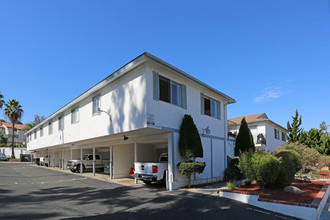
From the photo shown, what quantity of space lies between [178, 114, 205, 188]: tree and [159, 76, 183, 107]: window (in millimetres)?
1193

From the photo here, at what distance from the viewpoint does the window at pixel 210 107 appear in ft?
46.1

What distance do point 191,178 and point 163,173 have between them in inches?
68.1

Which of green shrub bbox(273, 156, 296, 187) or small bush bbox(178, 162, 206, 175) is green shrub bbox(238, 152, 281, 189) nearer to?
green shrub bbox(273, 156, 296, 187)

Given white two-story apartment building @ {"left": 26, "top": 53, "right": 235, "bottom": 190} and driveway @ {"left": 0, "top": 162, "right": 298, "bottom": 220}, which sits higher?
white two-story apartment building @ {"left": 26, "top": 53, "right": 235, "bottom": 190}

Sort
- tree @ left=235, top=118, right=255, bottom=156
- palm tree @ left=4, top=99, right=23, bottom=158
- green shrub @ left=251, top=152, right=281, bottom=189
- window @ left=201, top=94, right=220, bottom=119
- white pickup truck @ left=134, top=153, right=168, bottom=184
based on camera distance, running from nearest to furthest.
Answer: green shrub @ left=251, top=152, right=281, bottom=189, white pickup truck @ left=134, top=153, right=168, bottom=184, window @ left=201, top=94, right=220, bottom=119, tree @ left=235, top=118, right=255, bottom=156, palm tree @ left=4, top=99, right=23, bottom=158

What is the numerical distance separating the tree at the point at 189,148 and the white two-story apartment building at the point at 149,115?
11.1 inches

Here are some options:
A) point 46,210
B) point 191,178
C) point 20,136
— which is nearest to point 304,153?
point 191,178

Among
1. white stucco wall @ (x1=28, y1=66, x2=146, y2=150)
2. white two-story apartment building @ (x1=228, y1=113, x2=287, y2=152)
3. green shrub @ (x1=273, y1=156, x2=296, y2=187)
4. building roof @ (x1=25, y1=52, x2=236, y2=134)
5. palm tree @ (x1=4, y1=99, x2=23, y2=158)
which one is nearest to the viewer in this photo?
green shrub @ (x1=273, y1=156, x2=296, y2=187)

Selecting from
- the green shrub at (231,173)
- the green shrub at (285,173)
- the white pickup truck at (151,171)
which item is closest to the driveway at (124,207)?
the white pickup truck at (151,171)

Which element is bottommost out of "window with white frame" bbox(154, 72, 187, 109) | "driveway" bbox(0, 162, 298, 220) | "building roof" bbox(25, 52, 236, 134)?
"driveway" bbox(0, 162, 298, 220)

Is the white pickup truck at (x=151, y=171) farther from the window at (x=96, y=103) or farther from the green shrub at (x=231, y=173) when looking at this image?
the green shrub at (x=231, y=173)

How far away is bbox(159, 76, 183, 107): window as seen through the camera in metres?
11.0

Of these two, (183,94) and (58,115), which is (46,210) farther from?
(58,115)

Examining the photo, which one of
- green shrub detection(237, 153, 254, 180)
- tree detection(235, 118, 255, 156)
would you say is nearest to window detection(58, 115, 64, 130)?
tree detection(235, 118, 255, 156)
